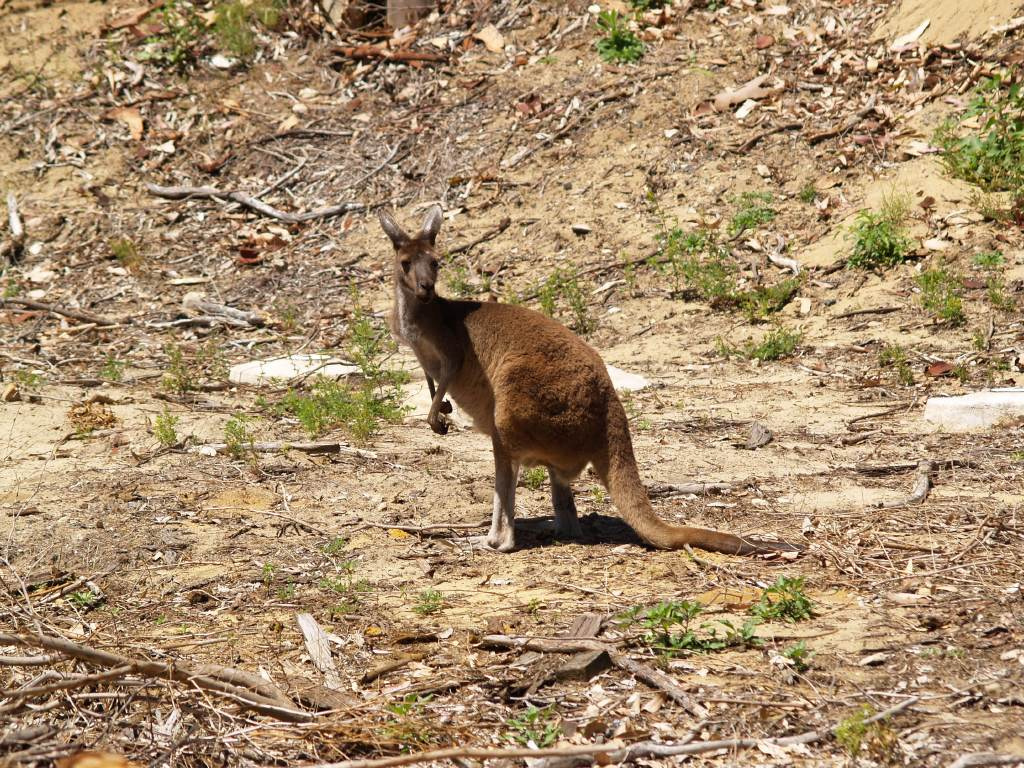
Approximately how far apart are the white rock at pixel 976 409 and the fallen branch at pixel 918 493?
1031mm

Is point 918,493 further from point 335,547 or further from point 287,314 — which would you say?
point 287,314

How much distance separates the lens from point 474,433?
8.47m

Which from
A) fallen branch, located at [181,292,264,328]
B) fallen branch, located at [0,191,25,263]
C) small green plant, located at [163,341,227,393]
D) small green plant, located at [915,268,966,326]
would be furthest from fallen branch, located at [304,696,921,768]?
fallen branch, located at [0,191,25,263]

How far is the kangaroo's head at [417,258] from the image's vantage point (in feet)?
22.0

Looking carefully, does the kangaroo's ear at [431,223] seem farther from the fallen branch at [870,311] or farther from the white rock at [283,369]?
the fallen branch at [870,311]

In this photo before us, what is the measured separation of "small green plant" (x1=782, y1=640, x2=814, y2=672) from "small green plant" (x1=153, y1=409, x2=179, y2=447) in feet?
15.1

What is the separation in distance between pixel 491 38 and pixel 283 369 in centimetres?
627

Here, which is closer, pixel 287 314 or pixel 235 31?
pixel 287 314

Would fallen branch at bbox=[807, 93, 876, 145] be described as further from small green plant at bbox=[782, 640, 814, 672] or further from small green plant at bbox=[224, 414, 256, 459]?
small green plant at bbox=[782, 640, 814, 672]

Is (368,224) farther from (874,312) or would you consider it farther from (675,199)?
(874,312)

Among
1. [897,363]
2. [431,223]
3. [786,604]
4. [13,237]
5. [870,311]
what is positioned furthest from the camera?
[13,237]

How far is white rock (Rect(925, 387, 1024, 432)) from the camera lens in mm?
7422

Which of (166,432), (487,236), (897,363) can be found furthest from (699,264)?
(166,432)

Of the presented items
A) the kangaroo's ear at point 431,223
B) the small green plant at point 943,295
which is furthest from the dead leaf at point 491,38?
the kangaroo's ear at point 431,223
